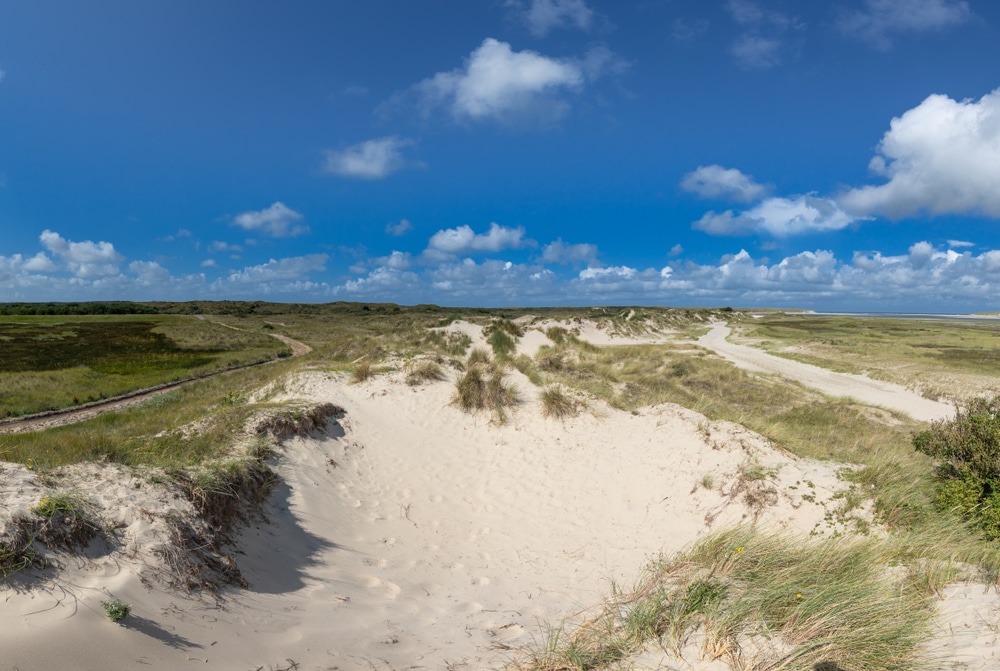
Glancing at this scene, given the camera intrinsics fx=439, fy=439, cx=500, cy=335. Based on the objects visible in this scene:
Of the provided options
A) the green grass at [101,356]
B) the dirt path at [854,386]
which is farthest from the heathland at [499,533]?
the green grass at [101,356]

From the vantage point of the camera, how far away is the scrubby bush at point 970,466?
6582mm

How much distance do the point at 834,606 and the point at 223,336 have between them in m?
63.5

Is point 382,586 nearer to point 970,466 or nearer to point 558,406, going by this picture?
point 558,406

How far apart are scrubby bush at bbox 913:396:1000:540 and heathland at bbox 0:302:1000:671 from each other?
52mm

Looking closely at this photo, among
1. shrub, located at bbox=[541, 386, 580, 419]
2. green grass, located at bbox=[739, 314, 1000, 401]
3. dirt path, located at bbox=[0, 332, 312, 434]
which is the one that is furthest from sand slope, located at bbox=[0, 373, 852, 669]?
green grass, located at bbox=[739, 314, 1000, 401]

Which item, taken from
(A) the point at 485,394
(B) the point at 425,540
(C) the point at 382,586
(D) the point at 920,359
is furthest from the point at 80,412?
(D) the point at 920,359

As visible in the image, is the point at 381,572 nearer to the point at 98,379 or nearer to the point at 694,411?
the point at 694,411

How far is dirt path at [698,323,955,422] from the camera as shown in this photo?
18.5 metres

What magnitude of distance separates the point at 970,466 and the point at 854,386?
1898 cm

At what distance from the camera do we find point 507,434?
42.1 feet

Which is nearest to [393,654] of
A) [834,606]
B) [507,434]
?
[834,606]

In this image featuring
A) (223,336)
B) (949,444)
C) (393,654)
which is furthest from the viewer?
(223,336)

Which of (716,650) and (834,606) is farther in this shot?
(834,606)

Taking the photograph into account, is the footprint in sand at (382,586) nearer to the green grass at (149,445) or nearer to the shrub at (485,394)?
the green grass at (149,445)
